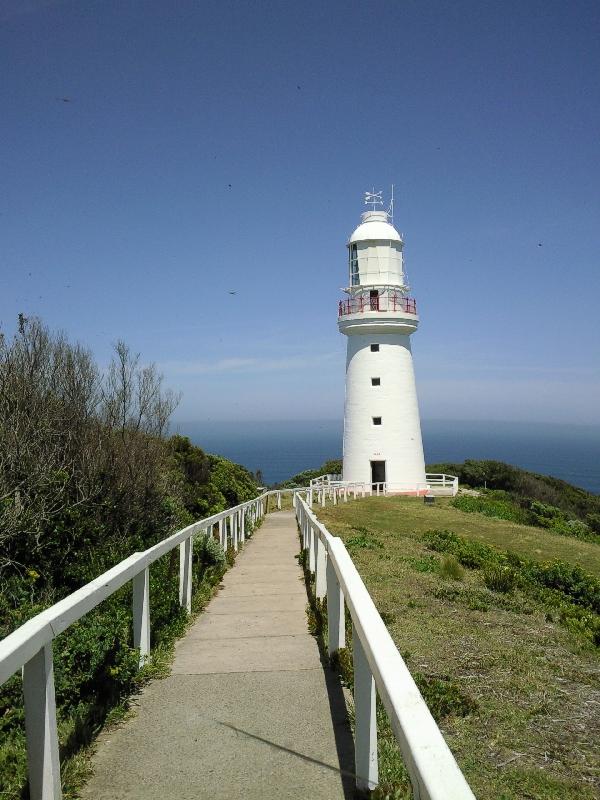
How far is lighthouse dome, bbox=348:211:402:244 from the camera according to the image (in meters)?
32.4

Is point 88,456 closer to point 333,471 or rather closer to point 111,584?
point 111,584

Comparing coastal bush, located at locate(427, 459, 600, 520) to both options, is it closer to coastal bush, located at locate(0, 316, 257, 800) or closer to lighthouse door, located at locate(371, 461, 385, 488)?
lighthouse door, located at locate(371, 461, 385, 488)

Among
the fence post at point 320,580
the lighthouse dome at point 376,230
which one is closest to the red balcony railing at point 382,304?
the lighthouse dome at point 376,230

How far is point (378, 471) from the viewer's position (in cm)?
3195

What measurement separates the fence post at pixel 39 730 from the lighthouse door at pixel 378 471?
2879cm

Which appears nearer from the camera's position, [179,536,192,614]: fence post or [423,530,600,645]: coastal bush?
[179,536,192,614]: fence post

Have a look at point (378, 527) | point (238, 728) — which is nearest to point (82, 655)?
point (238, 728)

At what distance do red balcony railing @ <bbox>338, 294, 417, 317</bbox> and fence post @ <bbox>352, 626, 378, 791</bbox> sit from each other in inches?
1134

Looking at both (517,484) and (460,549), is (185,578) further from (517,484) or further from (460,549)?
(517,484)


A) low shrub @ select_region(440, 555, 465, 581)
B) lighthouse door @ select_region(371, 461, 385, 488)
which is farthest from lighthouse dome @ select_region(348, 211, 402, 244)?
low shrub @ select_region(440, 555, 465, 581)

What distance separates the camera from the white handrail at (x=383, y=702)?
2123mm

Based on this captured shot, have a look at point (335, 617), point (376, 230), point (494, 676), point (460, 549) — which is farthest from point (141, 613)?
point (376, 230)

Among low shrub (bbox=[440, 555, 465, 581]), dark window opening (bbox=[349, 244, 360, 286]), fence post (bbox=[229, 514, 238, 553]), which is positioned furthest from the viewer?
dark window opening (bbox=[349, 244, 360, 286])

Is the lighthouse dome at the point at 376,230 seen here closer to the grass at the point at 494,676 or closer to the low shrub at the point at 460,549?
the low shrub at the point at 460,549
